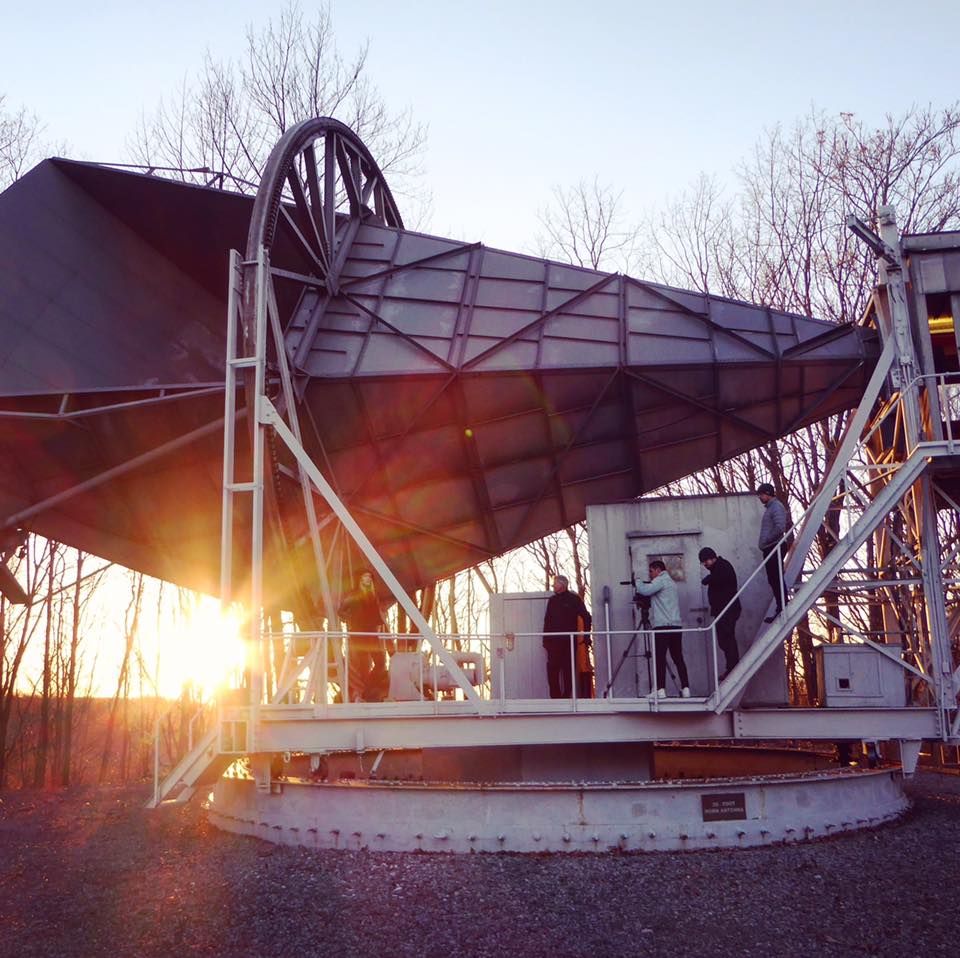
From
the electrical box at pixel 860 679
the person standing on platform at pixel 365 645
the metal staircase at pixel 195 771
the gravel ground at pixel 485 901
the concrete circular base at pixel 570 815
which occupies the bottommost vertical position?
the gravel ground at pixel 485 901

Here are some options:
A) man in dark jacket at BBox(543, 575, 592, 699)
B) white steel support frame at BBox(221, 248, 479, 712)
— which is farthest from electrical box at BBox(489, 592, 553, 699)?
white steel support frame at BBox(221, 248, 479, 712)

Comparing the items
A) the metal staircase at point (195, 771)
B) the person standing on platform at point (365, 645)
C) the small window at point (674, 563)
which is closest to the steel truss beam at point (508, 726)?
the metal staircase at point (195, 771)

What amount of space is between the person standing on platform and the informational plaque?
5.95 metres

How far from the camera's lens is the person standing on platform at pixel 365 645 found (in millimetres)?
16328

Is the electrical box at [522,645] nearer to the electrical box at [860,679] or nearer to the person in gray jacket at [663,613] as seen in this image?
the person in gray jacket at [663,613]

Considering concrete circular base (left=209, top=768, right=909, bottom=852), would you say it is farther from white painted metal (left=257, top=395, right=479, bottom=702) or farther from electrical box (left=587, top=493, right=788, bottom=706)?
electrical box (left=587, top=493, right=788, bottom=706)

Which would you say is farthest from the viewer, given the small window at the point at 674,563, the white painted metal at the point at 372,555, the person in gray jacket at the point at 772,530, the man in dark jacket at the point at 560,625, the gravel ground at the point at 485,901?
the small window at the point at 674,563

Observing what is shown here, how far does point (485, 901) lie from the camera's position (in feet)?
33.5

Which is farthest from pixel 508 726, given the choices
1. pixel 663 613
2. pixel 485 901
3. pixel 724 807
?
pixel 485 901

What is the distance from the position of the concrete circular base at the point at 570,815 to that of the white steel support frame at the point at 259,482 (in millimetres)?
1498

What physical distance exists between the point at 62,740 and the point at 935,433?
41544 millimetres

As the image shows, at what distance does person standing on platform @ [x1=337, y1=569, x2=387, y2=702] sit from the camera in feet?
53.6

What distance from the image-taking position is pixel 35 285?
16.4m

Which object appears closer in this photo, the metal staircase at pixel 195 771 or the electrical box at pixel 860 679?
the metal staircase at pixel 195 771
